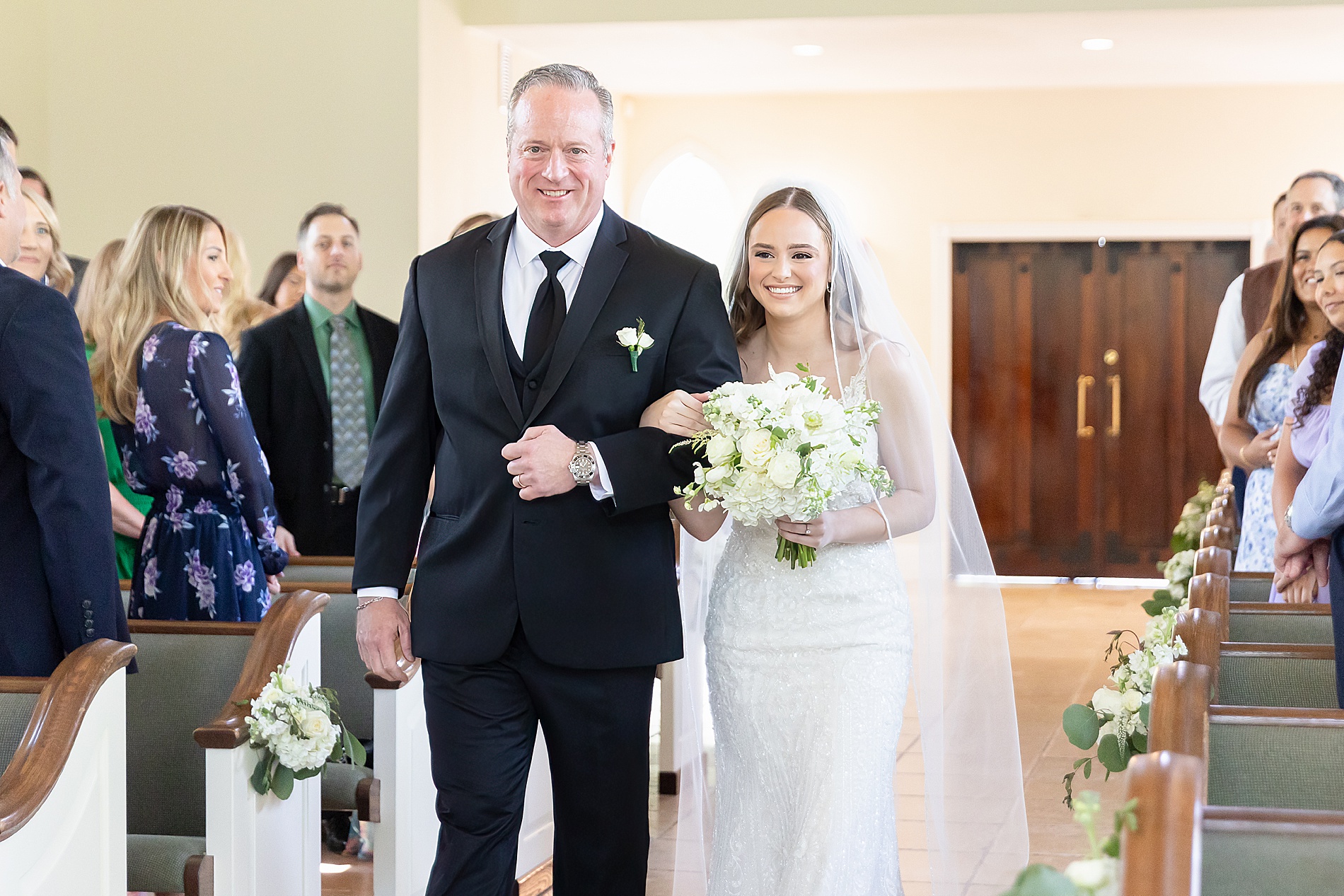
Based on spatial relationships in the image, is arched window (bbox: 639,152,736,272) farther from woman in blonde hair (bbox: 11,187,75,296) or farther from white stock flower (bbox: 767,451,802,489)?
white stock flower (bbox: 767,451,802,489)

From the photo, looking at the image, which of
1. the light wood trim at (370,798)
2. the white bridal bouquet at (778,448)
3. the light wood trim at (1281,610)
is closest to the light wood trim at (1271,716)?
the white bridal bouquet at (778,448)

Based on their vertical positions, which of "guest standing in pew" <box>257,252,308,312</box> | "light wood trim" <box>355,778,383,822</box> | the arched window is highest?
the arched window

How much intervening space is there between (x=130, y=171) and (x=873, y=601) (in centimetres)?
669

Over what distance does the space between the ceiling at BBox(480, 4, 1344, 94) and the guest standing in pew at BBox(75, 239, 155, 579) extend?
14.2 feet

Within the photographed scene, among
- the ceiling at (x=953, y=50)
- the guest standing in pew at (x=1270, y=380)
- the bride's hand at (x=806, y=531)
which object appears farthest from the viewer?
the ceiling at (x=953, y=50)

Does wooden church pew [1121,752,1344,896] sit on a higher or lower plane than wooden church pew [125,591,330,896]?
higher

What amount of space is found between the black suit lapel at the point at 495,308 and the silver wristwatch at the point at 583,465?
0.14m

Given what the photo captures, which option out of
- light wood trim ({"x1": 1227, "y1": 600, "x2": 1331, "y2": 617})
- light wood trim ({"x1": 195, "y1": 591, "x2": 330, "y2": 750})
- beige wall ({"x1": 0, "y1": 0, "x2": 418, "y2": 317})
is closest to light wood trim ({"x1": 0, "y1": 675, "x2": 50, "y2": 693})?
light wood trim ({"x1": 195, "y1": 591, "x2": 330, "y2": 750})

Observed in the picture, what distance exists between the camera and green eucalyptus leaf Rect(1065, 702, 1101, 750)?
A: 10.2ft

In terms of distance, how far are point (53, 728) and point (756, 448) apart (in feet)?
4.31

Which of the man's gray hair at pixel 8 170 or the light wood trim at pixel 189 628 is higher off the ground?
the man's gray hair at pixel 8 170

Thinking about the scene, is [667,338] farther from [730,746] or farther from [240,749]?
[240,749]

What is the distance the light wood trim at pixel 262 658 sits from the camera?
307 cm

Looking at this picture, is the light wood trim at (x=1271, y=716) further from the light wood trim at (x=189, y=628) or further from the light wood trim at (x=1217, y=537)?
the light wood trim at (x=1217, y=537)
